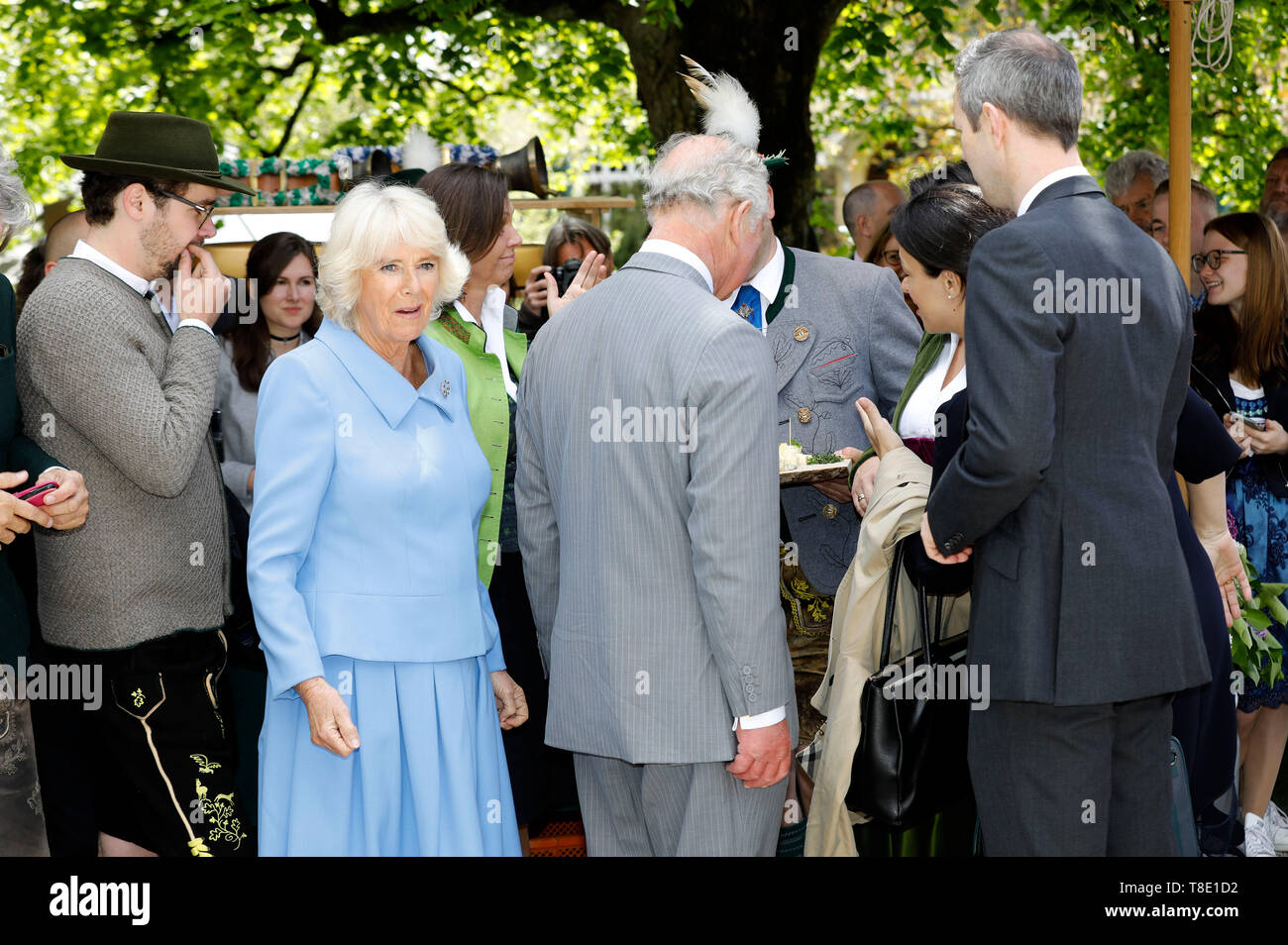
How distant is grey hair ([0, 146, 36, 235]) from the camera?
2895mm

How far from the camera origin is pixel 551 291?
14.4 feet

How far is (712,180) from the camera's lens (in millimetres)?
2828

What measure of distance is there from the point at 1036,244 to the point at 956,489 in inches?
20.1

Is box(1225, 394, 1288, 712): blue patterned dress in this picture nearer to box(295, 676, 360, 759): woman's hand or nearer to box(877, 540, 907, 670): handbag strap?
box(877, 540, 907, 670): handbag strap

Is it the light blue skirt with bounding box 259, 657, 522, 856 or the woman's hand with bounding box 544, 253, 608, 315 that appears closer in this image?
the light blue skirt with bounding box 259, 657, 522, 856

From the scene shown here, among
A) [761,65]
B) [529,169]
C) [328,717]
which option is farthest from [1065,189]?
[761,65]

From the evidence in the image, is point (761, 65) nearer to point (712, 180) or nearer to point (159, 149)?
point (159, 149)

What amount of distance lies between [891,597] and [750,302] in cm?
128

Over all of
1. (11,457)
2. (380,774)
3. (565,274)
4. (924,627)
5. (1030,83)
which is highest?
(565,274)

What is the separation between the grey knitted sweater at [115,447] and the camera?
9.94 feet

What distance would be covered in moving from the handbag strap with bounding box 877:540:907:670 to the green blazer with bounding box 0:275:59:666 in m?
1.97

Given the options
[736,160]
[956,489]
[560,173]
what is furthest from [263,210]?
[560,173]

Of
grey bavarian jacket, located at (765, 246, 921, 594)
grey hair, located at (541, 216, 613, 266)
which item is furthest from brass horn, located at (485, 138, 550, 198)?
grey bavarian jacket, located at (765, 246, 921, 594)

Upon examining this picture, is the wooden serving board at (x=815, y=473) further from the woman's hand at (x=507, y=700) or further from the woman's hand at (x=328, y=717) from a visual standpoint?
the woman's hand at (x=328, y=717)
